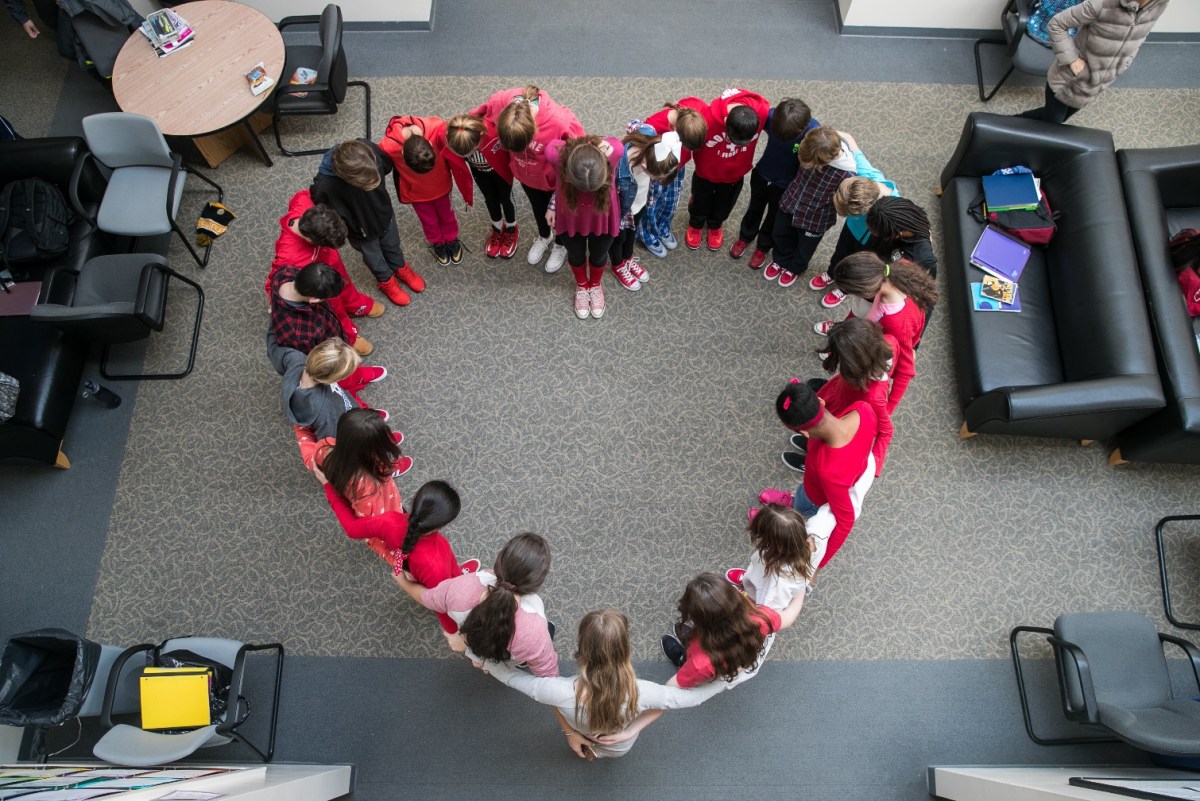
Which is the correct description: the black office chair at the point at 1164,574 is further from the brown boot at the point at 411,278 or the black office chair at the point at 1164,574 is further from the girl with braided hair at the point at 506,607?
the brown boot at the point at 411,278

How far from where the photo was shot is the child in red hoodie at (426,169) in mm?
3430

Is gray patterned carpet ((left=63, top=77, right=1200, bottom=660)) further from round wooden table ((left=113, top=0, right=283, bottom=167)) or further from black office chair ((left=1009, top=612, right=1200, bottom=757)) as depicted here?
round wooden table ((left=113, top=0, right=283, bottom=167))

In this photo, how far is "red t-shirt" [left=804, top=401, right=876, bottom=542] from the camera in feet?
9.07

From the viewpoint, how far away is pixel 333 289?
10.3 ft

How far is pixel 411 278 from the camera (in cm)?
424

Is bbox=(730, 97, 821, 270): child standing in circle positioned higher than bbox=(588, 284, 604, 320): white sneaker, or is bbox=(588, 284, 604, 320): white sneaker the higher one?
bbox=(730, 97, 821, 270): child standing in circle

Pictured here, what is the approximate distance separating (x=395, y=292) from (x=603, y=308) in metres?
1.23

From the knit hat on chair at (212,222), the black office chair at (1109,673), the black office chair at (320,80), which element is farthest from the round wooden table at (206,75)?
the black office chair at (1109,673)

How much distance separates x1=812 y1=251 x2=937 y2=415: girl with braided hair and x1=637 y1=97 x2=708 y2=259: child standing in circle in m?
0.99

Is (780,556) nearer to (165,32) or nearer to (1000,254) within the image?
(1000,254)

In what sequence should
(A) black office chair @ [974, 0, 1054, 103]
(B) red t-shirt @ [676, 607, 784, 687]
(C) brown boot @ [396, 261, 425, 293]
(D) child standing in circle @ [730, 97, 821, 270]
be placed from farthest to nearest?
(A) black office chair @ [974, 0, 1054, 103]
(C) brown boot @ [396, 261, 425, 293]
(D) child standing in circle @ [730, 97, 821, 270]
(B) red t-shirt @ [676, 607, 784, 687]

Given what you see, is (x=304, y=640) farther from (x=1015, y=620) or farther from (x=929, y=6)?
(x=929, y=6)

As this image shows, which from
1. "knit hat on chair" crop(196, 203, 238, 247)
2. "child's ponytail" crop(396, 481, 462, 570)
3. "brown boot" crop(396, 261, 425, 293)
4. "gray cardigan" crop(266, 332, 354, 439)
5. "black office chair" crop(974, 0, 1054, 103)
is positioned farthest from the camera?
"black office chair" crop(974, 0, 1054, 103)

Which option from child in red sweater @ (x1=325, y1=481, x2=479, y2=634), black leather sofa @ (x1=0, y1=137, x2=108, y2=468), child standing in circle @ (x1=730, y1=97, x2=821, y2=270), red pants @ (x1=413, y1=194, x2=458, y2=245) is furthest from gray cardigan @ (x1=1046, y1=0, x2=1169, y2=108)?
black leather sofa @ (x1=0, y1=137, x2=108, y2=468)
